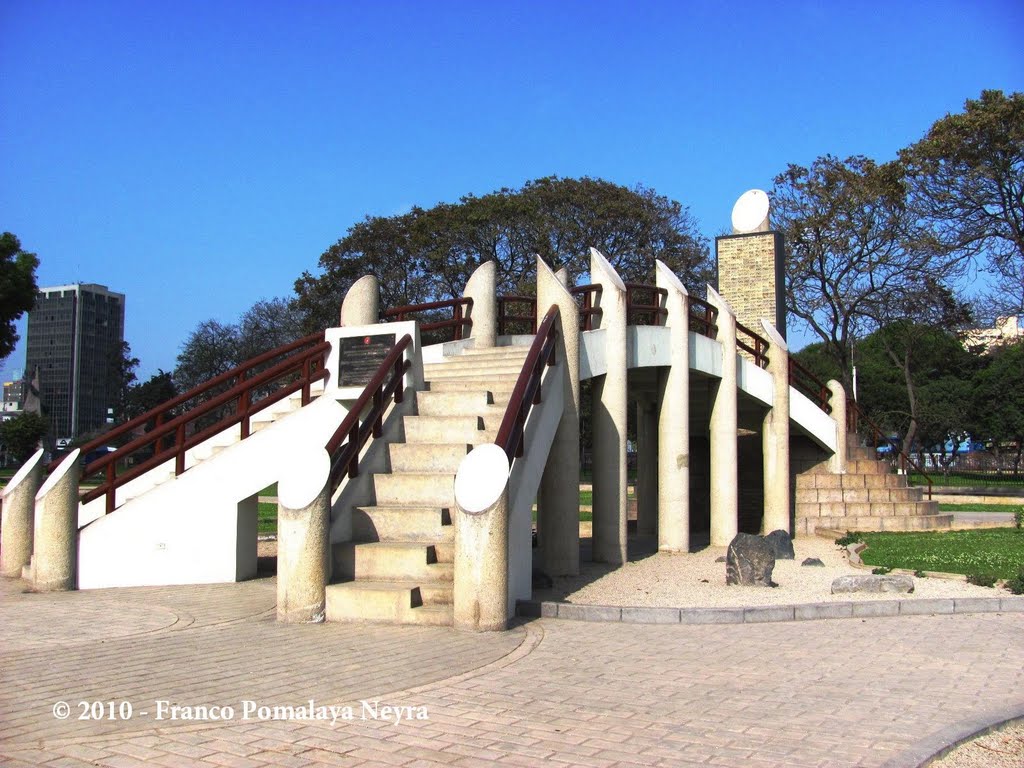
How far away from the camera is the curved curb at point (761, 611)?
27.0 feet

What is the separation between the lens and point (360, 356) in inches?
445

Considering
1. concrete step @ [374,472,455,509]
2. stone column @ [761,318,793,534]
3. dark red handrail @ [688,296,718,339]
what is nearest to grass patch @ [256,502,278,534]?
concrete step @ [374,472,455,509]

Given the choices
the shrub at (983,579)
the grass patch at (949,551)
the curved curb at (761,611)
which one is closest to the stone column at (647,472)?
the grass patch at (949,551)

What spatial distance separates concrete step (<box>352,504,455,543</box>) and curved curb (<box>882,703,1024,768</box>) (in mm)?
4922

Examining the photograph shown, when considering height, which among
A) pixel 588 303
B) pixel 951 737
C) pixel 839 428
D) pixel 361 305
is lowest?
pixel 951 737

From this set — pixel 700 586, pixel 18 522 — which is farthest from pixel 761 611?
pixel 18 522

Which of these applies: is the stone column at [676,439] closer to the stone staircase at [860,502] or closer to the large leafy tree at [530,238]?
the stone staircase at [860,502]

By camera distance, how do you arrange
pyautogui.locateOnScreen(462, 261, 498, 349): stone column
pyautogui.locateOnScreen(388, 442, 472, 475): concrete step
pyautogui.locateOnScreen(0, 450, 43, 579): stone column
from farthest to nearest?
pyautogui.locateOnScreen(462, 261, 498, 349): stone column → pyautogui.locateOnScreen(0, 450, 43, 579): stone column → pyautogui.locateOnScreen(388, 442, 472, 475): concrete step

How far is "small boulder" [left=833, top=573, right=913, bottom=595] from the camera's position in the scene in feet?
31.3

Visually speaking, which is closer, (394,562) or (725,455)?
(394,562)

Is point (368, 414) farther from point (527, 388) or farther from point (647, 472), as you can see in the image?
point (647, 472)

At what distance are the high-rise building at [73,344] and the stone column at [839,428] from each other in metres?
74.6

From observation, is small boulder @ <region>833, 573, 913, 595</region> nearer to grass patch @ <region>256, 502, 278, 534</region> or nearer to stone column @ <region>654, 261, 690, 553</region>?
stone column @ <region>654, 261, 690, 553</region>

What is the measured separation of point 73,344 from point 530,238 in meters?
59.3
